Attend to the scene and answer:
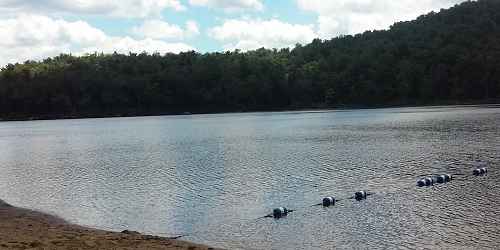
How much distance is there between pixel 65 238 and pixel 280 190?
48.8 ft

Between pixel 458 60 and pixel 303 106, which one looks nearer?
pixel 458 60

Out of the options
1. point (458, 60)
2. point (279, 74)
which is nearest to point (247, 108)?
point (279, 74)

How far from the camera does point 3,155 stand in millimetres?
64625

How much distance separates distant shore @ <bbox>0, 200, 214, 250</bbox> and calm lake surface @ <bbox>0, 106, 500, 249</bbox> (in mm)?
1711

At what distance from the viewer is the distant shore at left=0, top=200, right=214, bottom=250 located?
18656 mm

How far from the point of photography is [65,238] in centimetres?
2039

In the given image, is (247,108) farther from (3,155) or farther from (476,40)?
(3,155)

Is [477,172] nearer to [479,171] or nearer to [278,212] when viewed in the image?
[479,171]

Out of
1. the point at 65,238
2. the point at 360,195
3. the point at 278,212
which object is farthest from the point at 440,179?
the point at 65,238

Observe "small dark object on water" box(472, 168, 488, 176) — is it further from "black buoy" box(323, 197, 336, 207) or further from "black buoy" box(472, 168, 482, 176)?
"black buoy" box(323, 197, 336, 207)

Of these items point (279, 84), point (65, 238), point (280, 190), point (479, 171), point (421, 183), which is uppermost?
point (279, 84)

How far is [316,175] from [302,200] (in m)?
8.76

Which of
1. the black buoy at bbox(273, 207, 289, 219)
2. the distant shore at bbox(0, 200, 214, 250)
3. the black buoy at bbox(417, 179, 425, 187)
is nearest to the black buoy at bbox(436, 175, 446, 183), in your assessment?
the black buoy at bbox(417, 179, 425, 187)

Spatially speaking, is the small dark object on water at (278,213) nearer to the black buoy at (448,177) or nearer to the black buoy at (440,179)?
the black buoy at (440,179)
